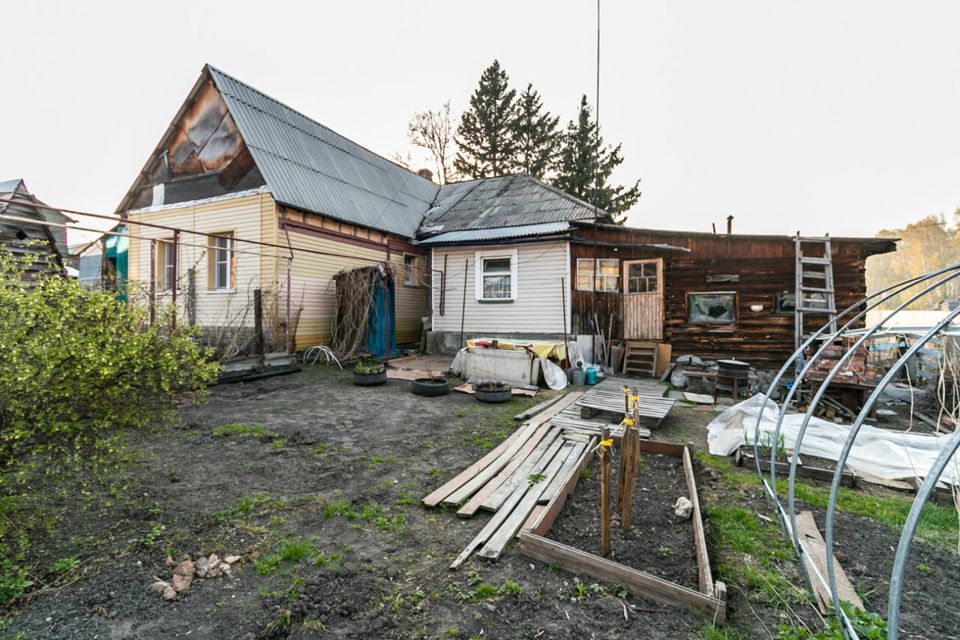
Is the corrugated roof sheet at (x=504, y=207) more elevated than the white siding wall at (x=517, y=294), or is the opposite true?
the corrugated roof sheet at (x=504, y=207)

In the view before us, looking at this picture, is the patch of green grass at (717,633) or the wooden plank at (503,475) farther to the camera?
the wooden plank at (503,475)

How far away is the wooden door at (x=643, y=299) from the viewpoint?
430 inches

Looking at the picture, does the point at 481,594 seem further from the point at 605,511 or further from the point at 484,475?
the point at 484,475

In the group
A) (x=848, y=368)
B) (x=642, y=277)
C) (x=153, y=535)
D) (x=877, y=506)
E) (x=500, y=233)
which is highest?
(x=500, y=233)

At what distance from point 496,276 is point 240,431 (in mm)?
8345

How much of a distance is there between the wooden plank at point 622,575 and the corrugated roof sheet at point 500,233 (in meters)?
9.21

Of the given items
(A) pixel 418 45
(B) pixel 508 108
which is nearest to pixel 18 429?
(A) pixel 418 45

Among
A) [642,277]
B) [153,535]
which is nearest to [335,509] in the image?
[153,535]

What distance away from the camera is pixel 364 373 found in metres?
8.55

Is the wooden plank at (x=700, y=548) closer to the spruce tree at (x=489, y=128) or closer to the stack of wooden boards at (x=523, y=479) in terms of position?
the stack of wooden boards at (x=523, y=479)

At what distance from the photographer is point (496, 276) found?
12141mm

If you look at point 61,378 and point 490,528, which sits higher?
point 61,378

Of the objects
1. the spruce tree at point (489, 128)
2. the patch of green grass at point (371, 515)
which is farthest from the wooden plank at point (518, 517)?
the spruce tree at point (489, 128)

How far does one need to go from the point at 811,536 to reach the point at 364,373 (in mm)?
7594
